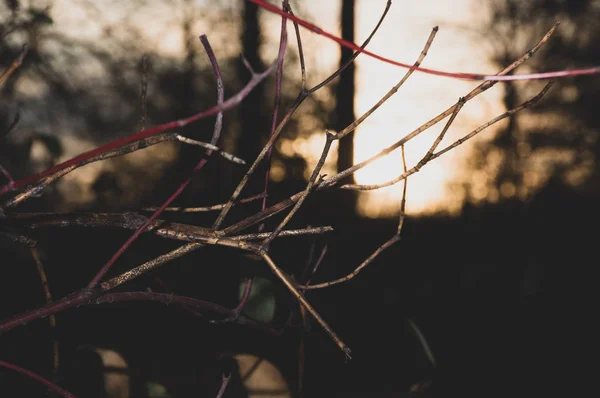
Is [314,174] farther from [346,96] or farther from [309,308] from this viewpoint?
[346,96]

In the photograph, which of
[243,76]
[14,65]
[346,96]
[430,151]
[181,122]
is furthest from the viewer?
[243,76]

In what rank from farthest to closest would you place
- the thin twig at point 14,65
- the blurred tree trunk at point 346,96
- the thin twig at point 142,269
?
the blurred tree trunk at point 346,96 < the thin twig at point 142,269 < the thin twig at point 14,65

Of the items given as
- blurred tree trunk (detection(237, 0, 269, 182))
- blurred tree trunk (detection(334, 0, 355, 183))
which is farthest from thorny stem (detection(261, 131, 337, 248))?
blurred tree trunk (detection(237, 0, 269, 182))

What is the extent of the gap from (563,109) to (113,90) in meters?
13.1

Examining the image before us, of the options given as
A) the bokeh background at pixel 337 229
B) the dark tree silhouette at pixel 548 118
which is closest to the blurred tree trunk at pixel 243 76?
the bokeh background at pixel 337 229

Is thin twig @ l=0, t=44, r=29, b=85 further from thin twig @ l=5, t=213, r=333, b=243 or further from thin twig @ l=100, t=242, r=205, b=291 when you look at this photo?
thin twig @ l=100, t=242, r=205, b=291

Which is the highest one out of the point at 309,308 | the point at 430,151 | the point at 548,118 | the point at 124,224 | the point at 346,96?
the point at 548,118

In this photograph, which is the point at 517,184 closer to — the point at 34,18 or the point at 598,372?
the point at 598,372

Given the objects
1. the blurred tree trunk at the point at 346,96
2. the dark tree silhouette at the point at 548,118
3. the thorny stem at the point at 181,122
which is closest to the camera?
the thorny stem at the point at 181,122

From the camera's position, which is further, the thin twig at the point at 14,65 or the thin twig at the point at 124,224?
the thin twig at the point at 124,224

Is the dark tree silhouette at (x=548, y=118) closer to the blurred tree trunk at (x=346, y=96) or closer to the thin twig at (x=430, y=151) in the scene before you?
the blurred tree trunk at (x=346, y=96)

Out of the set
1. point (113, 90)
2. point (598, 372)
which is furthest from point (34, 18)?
point (113, 90)

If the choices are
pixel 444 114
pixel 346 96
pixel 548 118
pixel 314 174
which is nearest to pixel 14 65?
pixel 314 174

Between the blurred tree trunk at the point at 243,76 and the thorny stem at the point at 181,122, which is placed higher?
the blurred tree trunk at the point at 243,76
